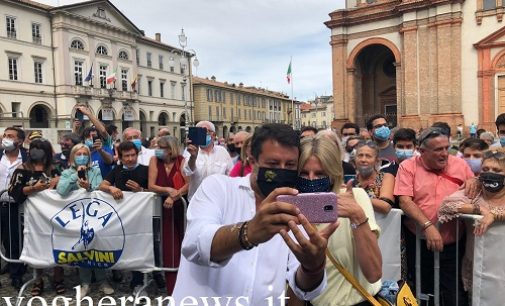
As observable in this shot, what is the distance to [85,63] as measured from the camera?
48.3 m

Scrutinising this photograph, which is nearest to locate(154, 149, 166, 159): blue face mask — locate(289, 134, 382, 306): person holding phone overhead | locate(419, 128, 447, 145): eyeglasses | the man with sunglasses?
the man with sunglasses

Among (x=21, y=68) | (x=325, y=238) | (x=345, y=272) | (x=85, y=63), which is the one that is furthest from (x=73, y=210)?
(x=85, y=63)

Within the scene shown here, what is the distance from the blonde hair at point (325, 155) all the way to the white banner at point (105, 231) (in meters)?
3.39

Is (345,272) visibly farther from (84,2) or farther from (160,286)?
(84,2)

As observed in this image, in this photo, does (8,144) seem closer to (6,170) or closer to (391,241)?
(6,170)

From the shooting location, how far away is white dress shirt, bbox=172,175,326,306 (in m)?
1.85

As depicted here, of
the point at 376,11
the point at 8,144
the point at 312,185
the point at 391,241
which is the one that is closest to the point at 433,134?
the point at 391,241

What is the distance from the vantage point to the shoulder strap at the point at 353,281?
2295mm

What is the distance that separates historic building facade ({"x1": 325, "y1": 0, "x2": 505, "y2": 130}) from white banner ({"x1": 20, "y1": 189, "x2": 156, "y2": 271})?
27.6 m

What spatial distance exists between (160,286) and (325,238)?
4.66m

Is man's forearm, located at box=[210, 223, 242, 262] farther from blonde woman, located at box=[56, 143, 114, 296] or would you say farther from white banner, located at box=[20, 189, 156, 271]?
blonde woman, located at box=[56, 143, 114, 296]

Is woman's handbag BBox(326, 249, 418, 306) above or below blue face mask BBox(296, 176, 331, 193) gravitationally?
below

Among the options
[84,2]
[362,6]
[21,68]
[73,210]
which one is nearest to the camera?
[73,210]

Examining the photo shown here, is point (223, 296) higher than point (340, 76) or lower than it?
lower
